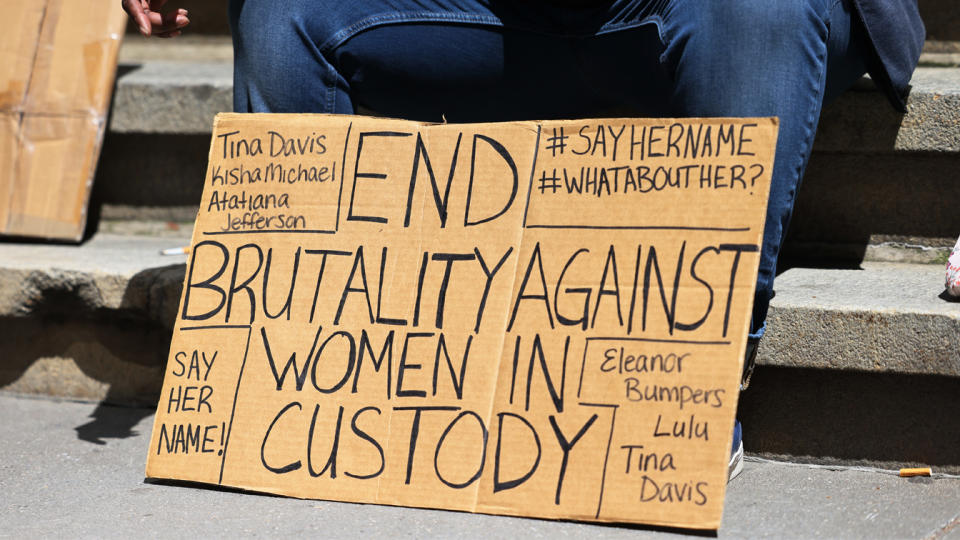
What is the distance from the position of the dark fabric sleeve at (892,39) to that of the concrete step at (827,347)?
15.2 inches

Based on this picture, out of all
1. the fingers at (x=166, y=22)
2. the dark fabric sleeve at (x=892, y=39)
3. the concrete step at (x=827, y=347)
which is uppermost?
the dark fabric sleeve at (x=892, y=39)

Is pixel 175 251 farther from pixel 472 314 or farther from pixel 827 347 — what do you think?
pixel 827 347

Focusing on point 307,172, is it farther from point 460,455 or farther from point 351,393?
point 460,455

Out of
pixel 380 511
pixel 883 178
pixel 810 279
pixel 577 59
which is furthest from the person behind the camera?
pixel 883 178

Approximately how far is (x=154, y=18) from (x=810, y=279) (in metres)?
1.37

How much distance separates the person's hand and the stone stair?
557 millimetres

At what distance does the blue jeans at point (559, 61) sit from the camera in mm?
→ 1625

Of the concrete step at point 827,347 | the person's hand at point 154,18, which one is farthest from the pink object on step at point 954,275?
the person's hand at point 154,18

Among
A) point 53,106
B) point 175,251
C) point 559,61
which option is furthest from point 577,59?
point 53,106

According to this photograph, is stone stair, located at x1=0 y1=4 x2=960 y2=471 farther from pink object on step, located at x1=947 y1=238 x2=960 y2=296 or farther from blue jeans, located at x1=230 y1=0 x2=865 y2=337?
blue jeans, located at x1=230 y1=0 x2=865 y2=337

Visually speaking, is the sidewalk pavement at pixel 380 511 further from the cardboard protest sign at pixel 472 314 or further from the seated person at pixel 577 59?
the seated person at pixel 577 59

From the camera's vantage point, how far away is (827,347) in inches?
70.4

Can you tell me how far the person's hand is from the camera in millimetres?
1915

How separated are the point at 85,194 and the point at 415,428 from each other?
143cm
